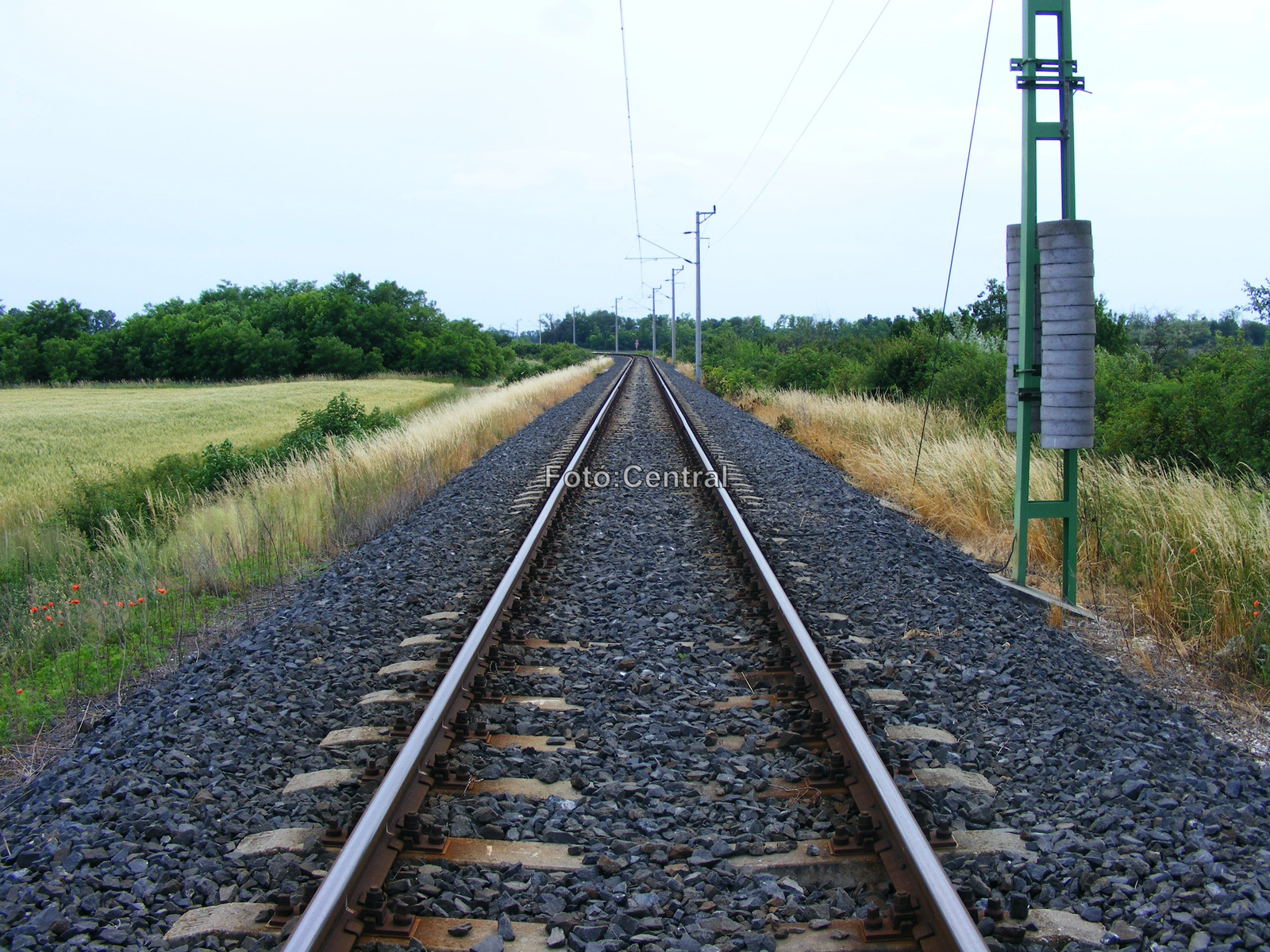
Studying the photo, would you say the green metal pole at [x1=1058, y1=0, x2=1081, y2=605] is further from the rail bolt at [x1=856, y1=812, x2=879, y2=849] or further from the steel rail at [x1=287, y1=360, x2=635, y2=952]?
the steel rail at [x1=287, y1=360, x2=635, y2=952]

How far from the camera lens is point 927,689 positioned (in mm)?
4145

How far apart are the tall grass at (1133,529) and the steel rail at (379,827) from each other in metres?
3.90

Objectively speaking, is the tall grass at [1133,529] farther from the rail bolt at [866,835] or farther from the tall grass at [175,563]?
the tall grass at [175,563]

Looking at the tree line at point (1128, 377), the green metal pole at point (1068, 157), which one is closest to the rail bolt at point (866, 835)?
the green metal pole at point (1068, 157)

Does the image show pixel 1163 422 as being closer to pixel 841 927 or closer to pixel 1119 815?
pixel 1119 815

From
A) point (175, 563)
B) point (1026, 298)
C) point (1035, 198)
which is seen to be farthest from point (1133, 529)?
point (175, 563)

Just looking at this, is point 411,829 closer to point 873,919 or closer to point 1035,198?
point 873,919

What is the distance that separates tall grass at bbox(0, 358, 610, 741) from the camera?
192 inches

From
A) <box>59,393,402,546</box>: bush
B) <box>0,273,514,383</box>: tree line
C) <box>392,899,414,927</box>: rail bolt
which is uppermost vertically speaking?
<box>0,273,514,383</box>: tree line

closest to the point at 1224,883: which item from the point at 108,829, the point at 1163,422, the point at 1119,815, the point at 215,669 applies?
the point at 1119,815

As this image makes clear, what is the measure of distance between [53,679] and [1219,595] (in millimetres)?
6703

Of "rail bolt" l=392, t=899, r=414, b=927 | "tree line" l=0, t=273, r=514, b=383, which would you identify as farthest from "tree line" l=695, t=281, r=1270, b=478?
"tree line" l=0, t=273, r=514, b=383

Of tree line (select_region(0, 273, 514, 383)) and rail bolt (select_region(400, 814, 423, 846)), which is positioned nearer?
rail bolt (select_region(400, 814, 423, 846))

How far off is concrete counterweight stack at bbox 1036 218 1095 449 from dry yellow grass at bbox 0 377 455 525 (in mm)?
12391
